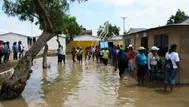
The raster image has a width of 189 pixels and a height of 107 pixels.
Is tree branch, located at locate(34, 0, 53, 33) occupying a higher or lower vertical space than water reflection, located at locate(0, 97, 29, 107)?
higher

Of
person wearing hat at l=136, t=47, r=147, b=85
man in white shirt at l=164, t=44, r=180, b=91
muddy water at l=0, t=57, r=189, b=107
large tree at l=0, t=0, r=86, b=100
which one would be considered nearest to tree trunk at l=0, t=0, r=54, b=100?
large tree at l=0, t=0, r=86, b=100

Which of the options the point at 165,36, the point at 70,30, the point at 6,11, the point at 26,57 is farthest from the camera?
the point at 70,30

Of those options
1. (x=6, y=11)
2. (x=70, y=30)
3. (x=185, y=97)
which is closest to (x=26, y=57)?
(x=185, y=97)

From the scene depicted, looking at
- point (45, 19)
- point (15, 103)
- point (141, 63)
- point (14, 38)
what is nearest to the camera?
point (15, 103)

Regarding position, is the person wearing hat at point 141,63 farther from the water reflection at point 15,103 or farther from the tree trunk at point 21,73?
the water reflection at point 15,103

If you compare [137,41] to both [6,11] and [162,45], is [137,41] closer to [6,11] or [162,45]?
[162,45]

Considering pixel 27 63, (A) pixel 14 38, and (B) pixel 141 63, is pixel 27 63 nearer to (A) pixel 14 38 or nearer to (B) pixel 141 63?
(B) pixel 141 63

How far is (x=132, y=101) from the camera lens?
911cm

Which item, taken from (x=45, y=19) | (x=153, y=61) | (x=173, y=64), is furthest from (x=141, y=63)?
(x=45, y=19)

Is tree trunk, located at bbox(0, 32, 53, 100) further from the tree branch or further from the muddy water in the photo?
the tree branch

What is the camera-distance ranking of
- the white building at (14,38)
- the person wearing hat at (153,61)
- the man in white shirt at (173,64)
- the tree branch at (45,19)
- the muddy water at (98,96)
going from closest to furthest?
the muddy water at (98,96) → the man in white shirt at (173,64) → the tree branch at (45,19) → the person wearing hat at (153,61) → the white building at (14,38)

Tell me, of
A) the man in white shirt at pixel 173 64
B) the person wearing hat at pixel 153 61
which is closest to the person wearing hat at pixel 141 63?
the person wearing hat at pixel 153 61

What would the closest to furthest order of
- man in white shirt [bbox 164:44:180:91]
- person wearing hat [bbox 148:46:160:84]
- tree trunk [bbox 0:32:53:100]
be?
tree trunk [bbox 0:32:53:100] → man in white shirt [bbox 164:44:180:91] → person wearing hat [bbox 148:46:160:84]

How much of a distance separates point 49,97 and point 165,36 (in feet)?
19.2
